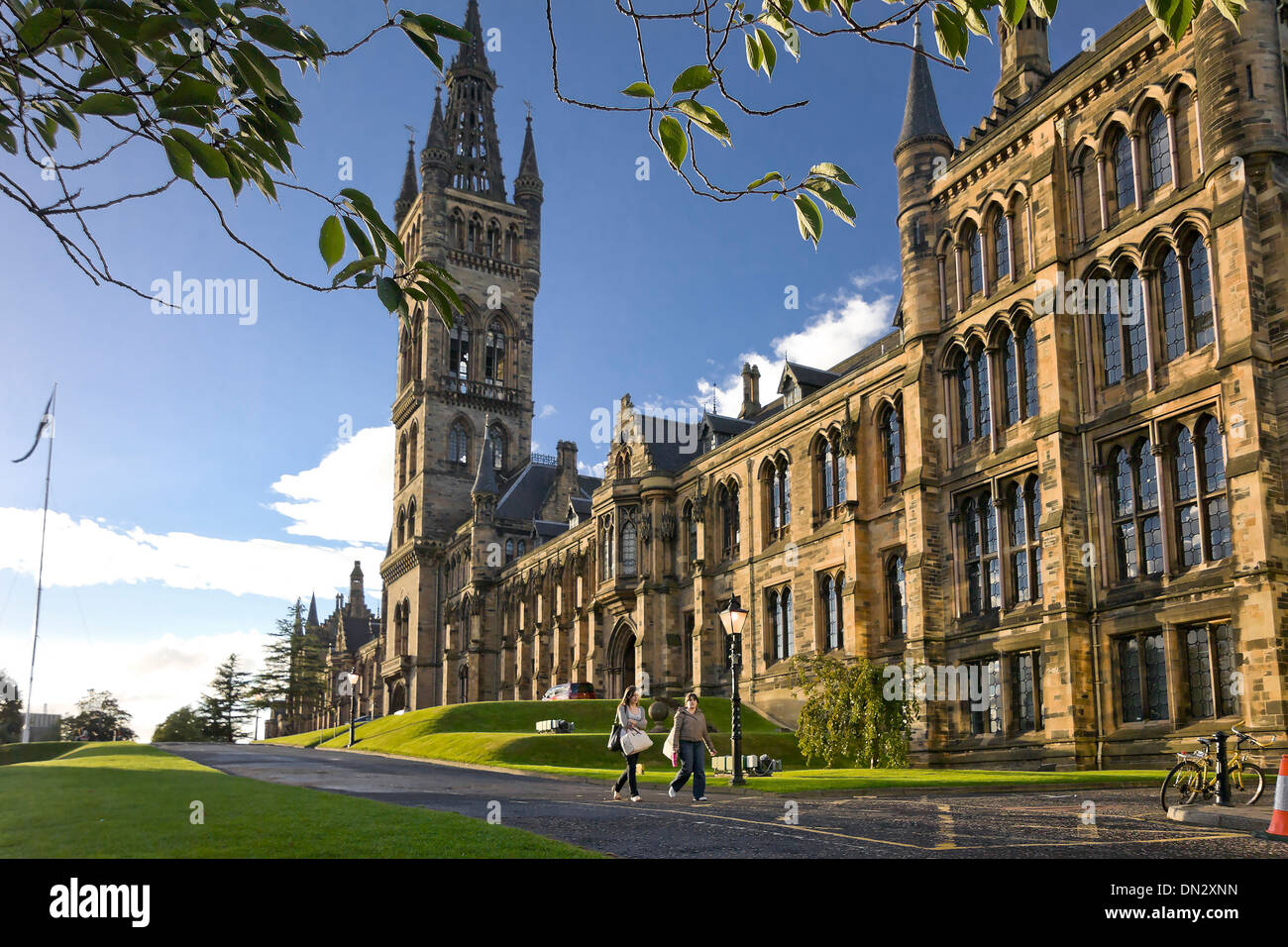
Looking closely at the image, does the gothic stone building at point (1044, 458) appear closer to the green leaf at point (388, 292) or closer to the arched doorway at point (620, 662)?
the arched doorway at point (620, 662)

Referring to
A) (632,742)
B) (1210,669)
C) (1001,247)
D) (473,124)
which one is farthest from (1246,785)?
(473,124)

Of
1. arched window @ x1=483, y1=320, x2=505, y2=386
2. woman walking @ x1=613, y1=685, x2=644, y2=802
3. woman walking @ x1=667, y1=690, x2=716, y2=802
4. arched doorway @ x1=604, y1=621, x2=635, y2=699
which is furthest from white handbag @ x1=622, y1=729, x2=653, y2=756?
arched window @ x1=483, y1=320, x2=505, y2=386

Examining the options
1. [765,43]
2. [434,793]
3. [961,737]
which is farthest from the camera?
[961,737]

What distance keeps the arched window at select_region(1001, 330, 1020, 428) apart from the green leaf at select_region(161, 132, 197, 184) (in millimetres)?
27824

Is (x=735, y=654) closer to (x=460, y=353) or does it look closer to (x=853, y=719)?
(x=853, y=719)

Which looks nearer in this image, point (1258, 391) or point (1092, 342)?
point (1258, 391)

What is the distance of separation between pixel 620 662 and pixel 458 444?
114ft

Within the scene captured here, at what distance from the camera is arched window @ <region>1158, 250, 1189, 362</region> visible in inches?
984

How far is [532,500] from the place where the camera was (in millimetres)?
79188

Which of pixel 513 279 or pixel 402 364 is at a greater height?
pixel 513 279

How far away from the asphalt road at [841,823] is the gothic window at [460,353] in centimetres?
6398
